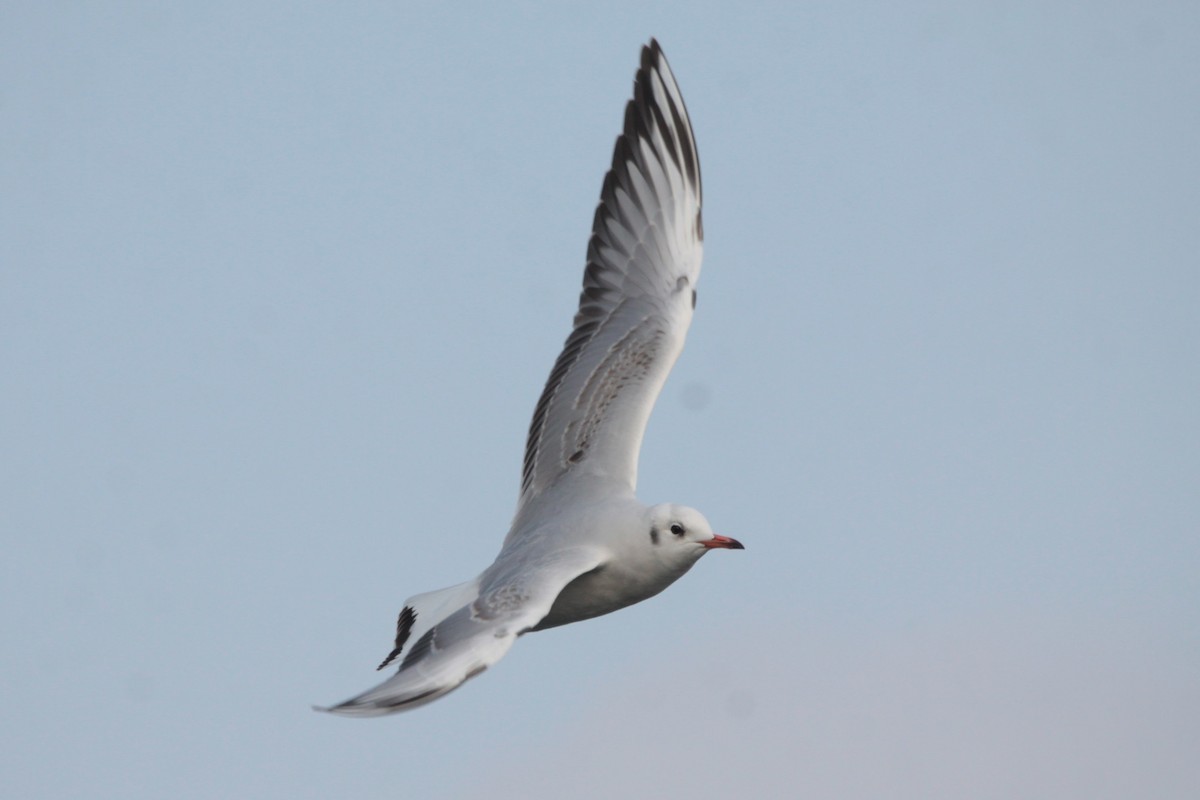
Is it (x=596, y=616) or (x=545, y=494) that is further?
(x=545, y=494)

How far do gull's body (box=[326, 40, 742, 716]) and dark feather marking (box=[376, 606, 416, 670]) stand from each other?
0.02 metres

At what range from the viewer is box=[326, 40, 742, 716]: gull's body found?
9523 mm

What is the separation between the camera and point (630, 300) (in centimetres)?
1312

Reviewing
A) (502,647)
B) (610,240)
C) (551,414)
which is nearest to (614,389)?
(551,414)

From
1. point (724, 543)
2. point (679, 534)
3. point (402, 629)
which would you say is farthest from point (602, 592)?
point (402, 629)

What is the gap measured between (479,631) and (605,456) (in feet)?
9.62

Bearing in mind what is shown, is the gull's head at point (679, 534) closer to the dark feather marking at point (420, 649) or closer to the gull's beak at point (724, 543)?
the gull's beak at point (724, 543)

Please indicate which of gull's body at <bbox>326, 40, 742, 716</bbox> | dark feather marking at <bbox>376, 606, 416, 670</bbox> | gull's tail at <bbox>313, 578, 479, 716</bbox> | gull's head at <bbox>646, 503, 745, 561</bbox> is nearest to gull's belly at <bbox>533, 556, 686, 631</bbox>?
gull's body at <bbox>326, 40, 742, 716</bbox>

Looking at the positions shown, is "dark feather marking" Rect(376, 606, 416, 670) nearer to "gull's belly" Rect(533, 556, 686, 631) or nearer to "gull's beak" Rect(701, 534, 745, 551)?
"gull's belly" Rect(533, 556, 686, 631)

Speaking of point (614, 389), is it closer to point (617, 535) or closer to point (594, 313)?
point (594, 313)

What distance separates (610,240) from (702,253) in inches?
31.5

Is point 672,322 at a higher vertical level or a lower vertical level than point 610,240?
lower

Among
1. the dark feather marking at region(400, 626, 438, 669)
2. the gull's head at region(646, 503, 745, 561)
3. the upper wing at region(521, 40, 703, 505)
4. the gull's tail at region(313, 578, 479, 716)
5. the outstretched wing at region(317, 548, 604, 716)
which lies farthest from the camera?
the upper wing at region(521, 40, 703, 505)

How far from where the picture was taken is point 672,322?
13.0 metres
